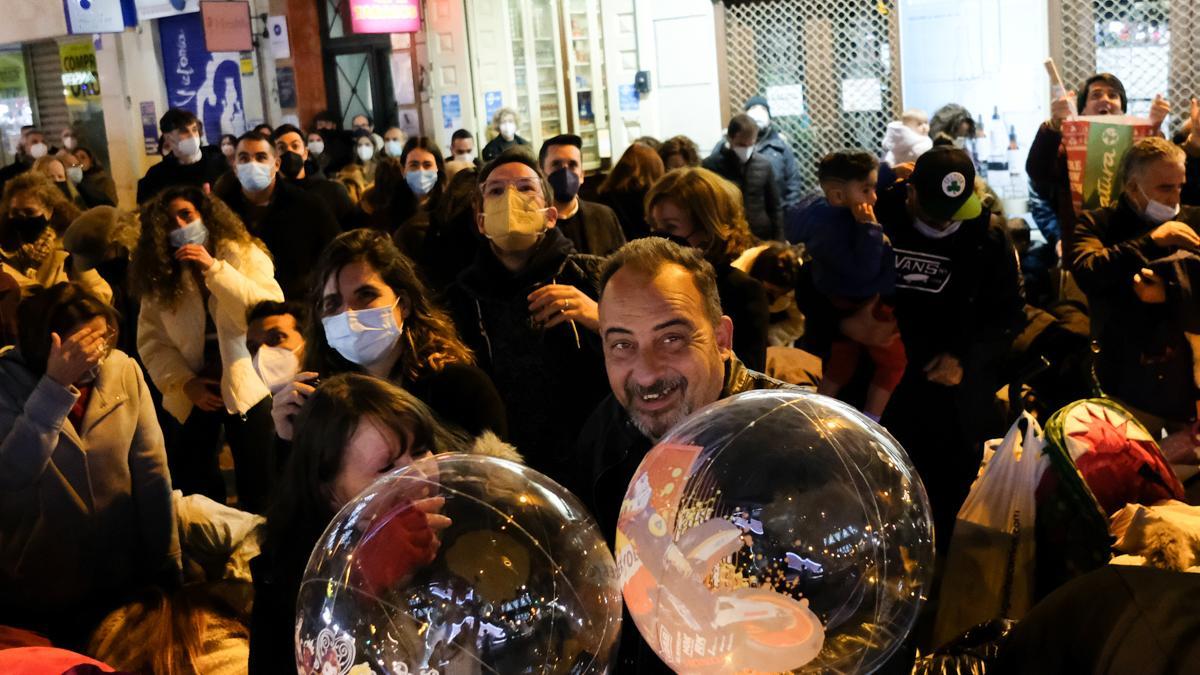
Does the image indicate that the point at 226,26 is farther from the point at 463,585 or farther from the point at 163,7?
the point at 463,585

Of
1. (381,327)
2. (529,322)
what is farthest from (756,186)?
(381,327)

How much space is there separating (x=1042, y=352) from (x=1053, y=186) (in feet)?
6.49

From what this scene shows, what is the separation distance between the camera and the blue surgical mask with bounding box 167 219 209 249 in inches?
225

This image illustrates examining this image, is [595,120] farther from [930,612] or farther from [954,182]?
[930,612]

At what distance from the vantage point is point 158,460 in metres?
4.18

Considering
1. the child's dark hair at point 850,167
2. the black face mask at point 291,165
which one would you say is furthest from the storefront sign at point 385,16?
the child's dark hair at point 850,167

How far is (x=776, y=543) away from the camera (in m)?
1.55

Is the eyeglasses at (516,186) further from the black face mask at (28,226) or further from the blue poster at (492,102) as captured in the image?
the blue poster at (492,102)

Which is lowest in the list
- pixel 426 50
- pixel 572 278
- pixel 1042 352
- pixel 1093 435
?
pixel 1042 352

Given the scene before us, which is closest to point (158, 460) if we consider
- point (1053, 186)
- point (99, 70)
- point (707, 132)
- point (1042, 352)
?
point (1042, 352)

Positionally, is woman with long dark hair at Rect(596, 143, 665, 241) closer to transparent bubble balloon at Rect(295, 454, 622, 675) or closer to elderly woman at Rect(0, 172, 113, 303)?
elderly woman at Rect(0, 172, 113, 303)

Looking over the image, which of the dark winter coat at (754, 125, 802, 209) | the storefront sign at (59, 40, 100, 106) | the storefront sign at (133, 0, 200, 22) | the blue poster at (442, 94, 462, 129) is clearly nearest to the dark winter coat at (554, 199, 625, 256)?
the dark winter coat at (754, 125, 802, 209)

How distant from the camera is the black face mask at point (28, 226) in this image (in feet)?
23.9

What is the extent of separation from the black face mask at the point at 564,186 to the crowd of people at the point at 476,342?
18mm
